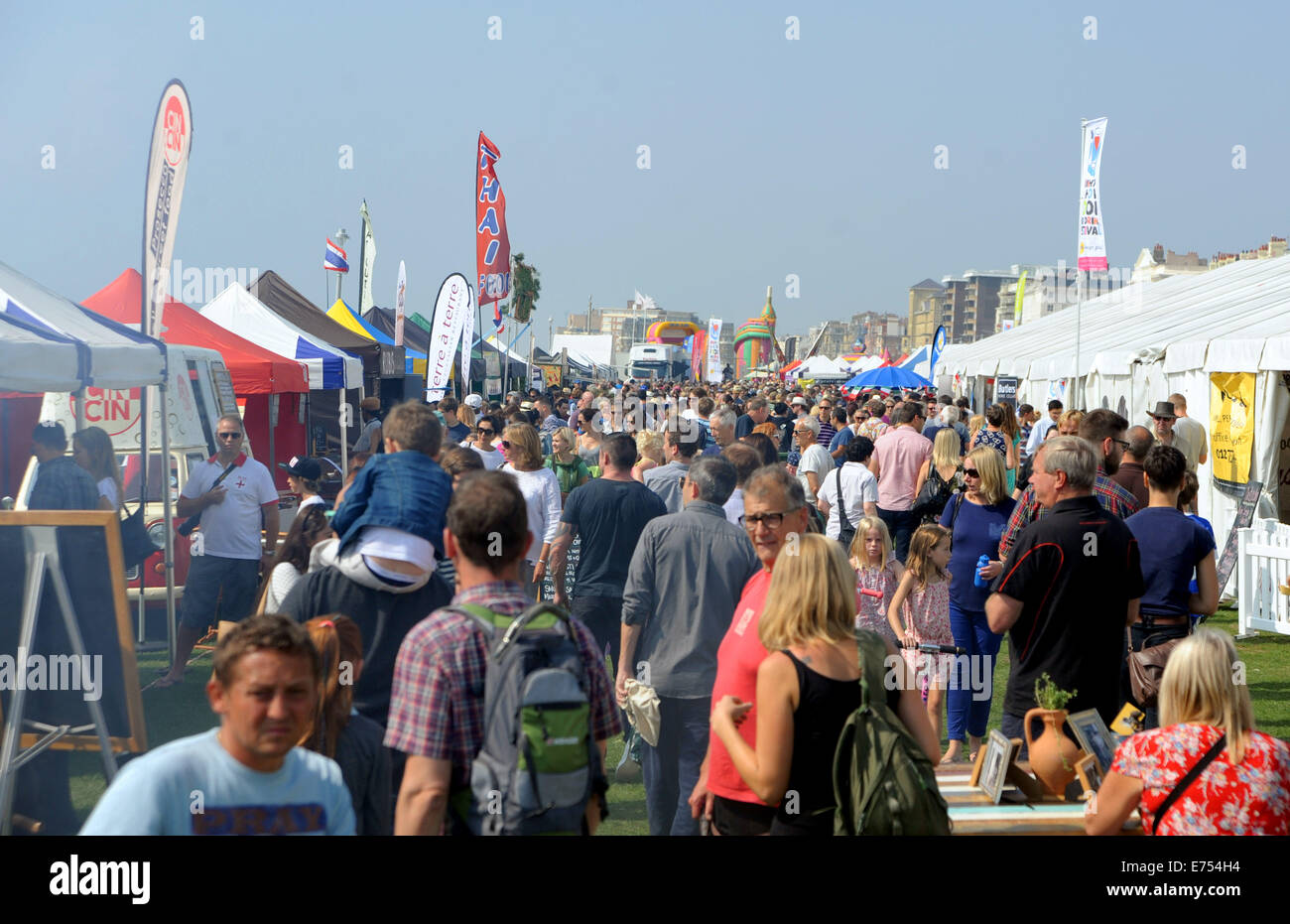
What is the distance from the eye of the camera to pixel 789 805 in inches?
121

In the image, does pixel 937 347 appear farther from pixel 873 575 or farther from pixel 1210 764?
pixel 1210 764

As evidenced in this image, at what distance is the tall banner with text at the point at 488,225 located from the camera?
17766mm

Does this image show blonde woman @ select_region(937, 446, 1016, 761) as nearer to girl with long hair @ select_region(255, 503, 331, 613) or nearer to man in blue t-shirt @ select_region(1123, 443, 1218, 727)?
man in blue t-shirt @ select_region(1123, 443, 1218, 727)

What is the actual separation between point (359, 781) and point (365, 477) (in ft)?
4.40

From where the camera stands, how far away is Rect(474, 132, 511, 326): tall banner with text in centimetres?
1777

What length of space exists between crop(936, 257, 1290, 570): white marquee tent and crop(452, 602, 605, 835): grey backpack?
8.81 metres

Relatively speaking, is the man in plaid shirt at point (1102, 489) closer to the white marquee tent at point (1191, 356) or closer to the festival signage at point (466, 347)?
the white marquee tent at point (1191, 356)

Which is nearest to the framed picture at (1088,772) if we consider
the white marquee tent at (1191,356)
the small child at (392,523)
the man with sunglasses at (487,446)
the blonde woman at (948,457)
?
the small child at (392,523)

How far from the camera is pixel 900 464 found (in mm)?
9625

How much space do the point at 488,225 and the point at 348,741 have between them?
1569cm

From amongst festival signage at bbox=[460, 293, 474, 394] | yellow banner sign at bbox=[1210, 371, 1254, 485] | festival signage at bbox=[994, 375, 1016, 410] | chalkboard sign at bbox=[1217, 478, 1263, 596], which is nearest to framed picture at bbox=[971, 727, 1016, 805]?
chalkboard sign at bbox=[1217, 478, 1263, 596]

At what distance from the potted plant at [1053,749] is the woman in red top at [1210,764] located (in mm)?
690

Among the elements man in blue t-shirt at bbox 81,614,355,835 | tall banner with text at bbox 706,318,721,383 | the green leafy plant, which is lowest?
the green leafy plant
